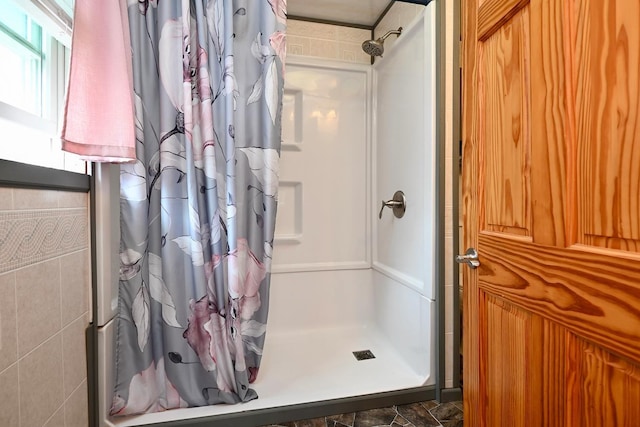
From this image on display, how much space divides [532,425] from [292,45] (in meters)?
2.08

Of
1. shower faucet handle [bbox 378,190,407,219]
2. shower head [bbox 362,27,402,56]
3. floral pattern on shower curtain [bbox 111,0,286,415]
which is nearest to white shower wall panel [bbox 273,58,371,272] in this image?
shower head [bbox 362,27,402,56]

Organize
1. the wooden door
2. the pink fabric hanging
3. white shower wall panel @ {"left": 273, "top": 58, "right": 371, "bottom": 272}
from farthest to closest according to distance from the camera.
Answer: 1. white shower wall panel @ {"left": 273, "top": 58, "right": 371, "bottom": 272}
2. the pink fabric hanging
3. the wooden door

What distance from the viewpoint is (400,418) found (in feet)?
4.01

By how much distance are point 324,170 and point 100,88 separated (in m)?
1.25

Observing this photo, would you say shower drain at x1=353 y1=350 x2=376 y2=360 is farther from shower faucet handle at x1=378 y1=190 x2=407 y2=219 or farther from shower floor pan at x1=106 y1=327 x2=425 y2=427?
shower faucet handle at x1=378 y1=190 x2=407 y2=219

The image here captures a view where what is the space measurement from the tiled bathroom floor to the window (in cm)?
122

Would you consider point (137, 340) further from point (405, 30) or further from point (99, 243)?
point (405, 30)

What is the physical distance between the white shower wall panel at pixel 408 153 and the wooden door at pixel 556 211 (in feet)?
1.81

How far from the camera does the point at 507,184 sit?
2.30 feet

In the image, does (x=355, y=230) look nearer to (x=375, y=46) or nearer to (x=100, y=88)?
(x=375, y=46)

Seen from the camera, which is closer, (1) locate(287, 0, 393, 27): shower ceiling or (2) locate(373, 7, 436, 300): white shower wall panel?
(2) locate(373, 7, 436, 300): white shower wall panel

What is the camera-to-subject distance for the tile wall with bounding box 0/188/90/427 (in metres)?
0.69

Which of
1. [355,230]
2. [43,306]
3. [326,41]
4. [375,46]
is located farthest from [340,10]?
[43,306]

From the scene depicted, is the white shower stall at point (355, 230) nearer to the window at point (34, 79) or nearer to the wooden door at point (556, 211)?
the wooden door at point (556, 211)
